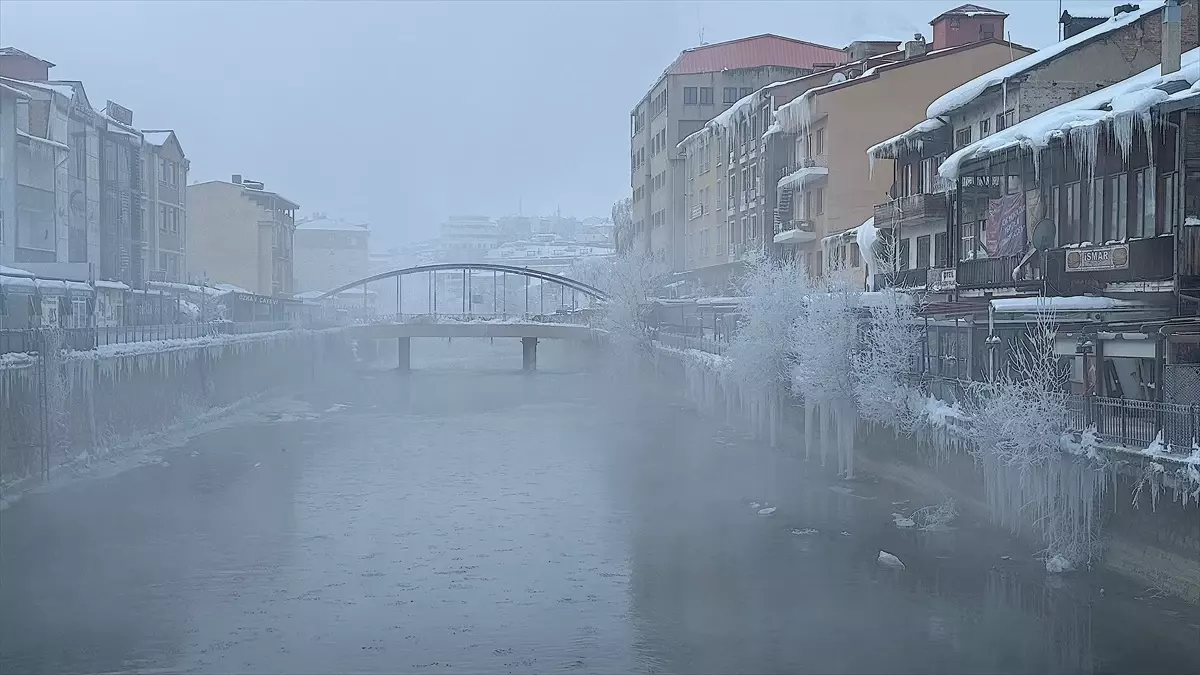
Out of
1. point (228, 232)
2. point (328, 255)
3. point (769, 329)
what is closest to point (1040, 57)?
point (769, 329)

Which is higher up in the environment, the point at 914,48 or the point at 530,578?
the point at 914,48

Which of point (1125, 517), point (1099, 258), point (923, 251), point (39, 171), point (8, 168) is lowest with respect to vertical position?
point (1125, 517)

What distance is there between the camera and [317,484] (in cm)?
3638

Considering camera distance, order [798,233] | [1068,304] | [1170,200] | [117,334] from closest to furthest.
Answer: [1170,200] < [1068,304] < [117,334] < [798,233]

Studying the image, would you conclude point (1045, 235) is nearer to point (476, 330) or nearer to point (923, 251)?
point (923, 251)

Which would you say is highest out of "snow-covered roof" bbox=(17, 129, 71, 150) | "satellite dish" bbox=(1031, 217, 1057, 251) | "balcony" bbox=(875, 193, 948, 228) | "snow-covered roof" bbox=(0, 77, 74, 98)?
"snow-covered roof" bbox=(0, 77, 74, 98)

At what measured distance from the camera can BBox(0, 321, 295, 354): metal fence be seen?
109ft

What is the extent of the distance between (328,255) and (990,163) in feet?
432

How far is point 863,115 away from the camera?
48.4 m

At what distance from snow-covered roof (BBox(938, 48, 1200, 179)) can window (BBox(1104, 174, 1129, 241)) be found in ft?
2.50

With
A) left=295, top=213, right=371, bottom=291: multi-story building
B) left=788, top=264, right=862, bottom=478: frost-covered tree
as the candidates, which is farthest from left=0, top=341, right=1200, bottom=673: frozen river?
left=295, top=213, right=371, bottom=291: multi-story building

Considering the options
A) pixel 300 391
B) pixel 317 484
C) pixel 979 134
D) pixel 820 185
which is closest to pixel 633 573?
pixel 317 484

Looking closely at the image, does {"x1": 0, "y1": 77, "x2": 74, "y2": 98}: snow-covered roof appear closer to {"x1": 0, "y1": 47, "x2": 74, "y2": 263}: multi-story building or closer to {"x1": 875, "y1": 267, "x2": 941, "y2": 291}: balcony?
{"x1": 0, "y1": 47, "x2": 74, "y2": 263}: multi-story building

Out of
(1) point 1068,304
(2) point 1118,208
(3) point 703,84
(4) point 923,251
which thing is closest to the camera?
(1) point 1068,304
